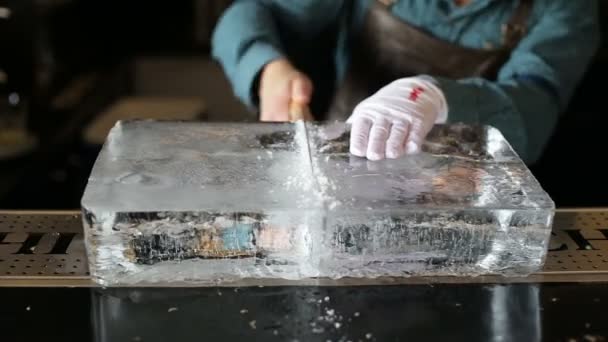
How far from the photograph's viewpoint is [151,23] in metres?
2.07

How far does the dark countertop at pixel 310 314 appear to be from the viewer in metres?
0.59

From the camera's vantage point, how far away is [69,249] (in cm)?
70

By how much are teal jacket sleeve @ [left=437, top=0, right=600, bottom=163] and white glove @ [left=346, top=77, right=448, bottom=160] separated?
5 centimetres

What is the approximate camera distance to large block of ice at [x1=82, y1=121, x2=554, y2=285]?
23.9 inches

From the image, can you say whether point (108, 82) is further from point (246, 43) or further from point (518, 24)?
point (518, 24)

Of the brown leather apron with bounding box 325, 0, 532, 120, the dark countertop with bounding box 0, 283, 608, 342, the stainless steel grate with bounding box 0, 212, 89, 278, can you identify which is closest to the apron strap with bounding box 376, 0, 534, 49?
the brown leather apron with bounding box 325, 0, 532, 120

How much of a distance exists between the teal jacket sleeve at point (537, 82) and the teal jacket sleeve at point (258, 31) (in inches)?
8.8

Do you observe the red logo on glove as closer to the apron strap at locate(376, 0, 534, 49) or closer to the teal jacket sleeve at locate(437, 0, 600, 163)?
the teal jacket sleeve at locate(437, 0, 600, 163)

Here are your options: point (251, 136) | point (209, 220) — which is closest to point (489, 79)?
point (251, 136)

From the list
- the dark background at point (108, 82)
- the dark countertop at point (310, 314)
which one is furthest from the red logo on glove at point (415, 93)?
the dark background at point (108, 82)

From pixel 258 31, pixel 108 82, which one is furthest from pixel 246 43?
pixel 108 82

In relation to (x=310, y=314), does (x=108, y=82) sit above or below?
below

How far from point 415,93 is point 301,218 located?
0.27m

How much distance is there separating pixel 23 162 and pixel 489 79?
0.93 m
